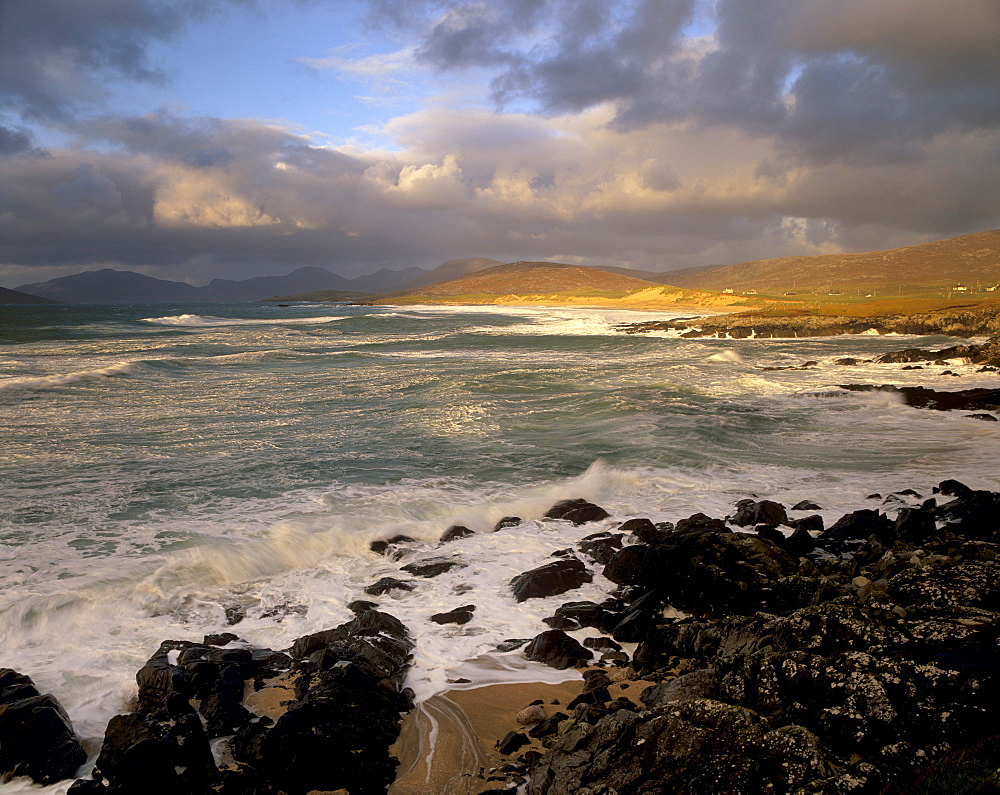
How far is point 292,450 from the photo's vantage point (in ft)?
43.4

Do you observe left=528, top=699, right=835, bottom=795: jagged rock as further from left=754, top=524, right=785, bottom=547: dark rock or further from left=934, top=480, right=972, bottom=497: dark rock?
left=934, top=480, right=972, bottom=497: dark rock

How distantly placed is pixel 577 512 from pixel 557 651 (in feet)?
13.7

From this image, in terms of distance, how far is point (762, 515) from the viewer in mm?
8734

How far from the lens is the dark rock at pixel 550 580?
689cm

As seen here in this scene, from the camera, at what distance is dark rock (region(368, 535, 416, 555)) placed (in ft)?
27.6

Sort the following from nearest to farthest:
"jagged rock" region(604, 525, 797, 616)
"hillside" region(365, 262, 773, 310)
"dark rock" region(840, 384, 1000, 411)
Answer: "jagged rock" region(604, 525, 797, 616)
"dark rock" region(840, 384, 1000, 411)
"hillside" region(365, 262, 773, 310)

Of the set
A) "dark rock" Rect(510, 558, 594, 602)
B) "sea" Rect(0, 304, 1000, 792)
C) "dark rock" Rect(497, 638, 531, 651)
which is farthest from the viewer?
"dark rock" Rect(510, 558, 594, 602)

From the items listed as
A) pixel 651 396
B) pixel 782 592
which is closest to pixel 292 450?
pixel 782 592

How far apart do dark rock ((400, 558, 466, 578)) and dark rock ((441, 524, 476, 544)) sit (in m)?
0.80

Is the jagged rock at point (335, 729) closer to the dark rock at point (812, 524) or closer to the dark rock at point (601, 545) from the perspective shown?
the dark rock at point (601, 545)

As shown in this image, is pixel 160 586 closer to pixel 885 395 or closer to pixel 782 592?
pixel 782 592

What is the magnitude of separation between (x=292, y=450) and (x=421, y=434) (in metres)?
3.10

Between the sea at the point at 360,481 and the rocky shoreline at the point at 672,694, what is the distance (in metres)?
0.41

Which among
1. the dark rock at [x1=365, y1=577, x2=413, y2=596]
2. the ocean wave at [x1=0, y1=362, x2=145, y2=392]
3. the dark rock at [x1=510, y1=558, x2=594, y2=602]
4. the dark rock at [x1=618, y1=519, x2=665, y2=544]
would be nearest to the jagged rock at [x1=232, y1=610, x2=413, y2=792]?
the dark rock at [x1=365, y1=577, x2=413, y2=596]
